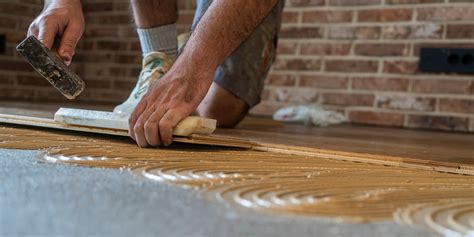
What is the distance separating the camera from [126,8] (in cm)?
296

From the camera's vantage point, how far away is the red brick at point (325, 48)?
96.1 inches

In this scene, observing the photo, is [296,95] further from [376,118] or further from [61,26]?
[61,26]

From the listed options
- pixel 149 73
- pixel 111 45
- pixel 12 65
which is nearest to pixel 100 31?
pixel 111 45

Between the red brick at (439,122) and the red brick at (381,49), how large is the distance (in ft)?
0.85

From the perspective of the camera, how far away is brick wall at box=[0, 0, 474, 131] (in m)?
2.23

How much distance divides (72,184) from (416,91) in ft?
6.43

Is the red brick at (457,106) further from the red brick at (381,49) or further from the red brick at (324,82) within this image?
the red brick at (324,82)

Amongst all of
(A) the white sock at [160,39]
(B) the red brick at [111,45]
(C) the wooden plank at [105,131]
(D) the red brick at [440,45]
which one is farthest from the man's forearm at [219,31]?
(B) the red brick at [111,45]

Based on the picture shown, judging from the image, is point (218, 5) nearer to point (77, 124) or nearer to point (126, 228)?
point (77, 124)

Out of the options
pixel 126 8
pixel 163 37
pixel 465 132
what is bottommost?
pixel 465 132

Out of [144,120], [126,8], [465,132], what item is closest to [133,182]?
[144,120]

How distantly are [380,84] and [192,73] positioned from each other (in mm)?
1564

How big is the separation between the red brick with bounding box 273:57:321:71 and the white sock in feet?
3.73

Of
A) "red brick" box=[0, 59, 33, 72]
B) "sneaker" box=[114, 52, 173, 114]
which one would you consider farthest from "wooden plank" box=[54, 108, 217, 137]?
"red brick" box=[0, 59, 33, 72]
